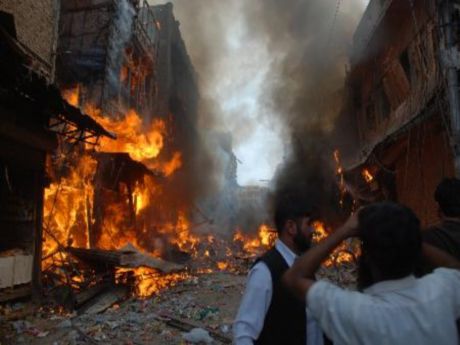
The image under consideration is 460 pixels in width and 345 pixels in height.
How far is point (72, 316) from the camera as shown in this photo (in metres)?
8.14

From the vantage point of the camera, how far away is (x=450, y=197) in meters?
2.95

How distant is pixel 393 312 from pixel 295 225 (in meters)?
1.13

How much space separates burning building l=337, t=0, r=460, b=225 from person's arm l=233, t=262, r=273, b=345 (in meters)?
6.57

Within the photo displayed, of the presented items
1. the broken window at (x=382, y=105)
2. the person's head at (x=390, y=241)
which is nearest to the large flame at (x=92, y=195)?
the person's head at (x=390, y=241)

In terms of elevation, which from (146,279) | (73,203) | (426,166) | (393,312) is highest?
(426,166)

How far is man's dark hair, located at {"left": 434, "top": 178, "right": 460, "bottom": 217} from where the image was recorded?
2.92 meters

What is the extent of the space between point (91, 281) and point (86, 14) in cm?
1193

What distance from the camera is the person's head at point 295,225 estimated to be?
8.33ft

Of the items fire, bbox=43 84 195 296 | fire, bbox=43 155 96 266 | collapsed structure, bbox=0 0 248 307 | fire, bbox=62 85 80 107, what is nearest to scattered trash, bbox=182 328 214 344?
collapsed structure, bbox=0 0 248 307

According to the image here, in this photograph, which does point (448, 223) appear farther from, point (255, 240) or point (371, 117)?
point (255, 240)

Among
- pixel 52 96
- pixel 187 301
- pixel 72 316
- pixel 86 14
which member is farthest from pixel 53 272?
pixel 86 14

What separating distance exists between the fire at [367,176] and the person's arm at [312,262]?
12516 mm

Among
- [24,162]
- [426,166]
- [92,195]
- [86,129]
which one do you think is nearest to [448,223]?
[426,166]

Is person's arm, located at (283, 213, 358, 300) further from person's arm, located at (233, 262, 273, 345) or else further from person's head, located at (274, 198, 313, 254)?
person's head, located at (274, 198, 313, 254)
